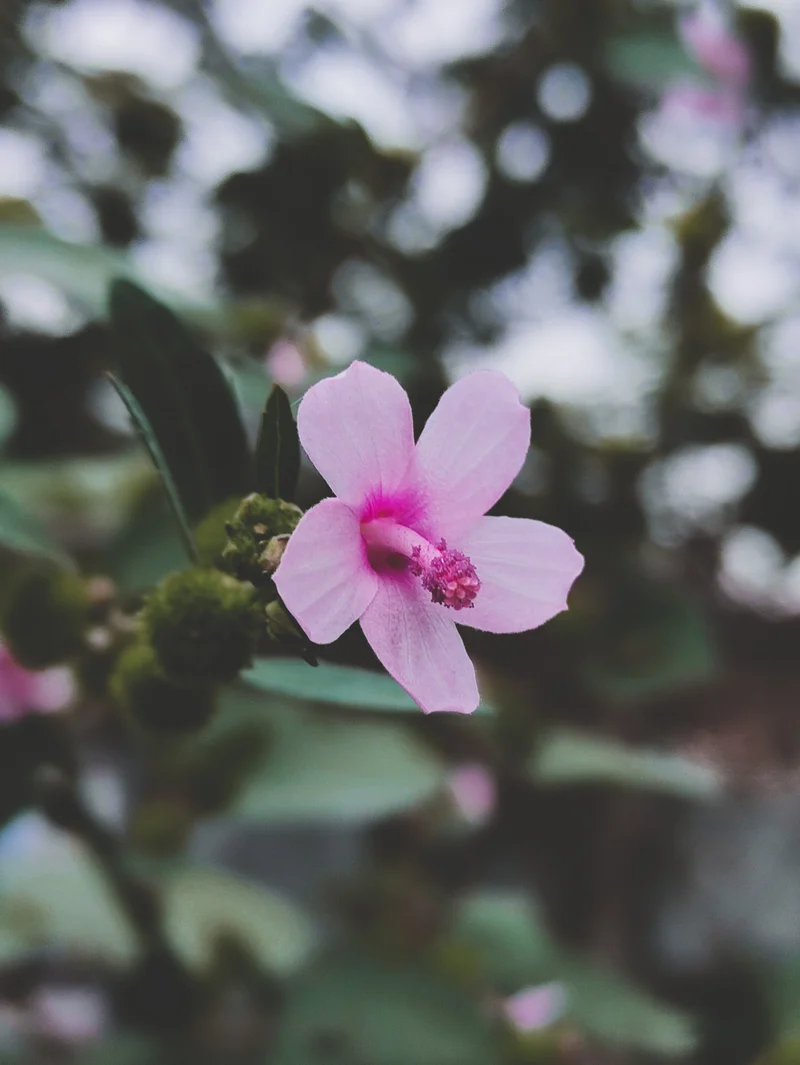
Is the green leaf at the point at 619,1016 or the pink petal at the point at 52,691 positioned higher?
the pink petal at the point at 52,691

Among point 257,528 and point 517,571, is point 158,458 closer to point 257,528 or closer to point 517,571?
point 257,528

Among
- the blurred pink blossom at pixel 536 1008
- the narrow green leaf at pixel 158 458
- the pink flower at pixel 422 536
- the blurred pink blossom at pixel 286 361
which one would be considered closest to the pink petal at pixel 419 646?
the pink flower at pixel 422 536

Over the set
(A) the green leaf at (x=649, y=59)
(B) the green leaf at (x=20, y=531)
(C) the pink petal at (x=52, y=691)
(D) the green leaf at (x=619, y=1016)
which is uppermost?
(A) the green leaf at (x=649, y=59)

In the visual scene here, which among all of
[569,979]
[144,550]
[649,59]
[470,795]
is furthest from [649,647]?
[144,550]

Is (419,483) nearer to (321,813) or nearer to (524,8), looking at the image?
(321,813)

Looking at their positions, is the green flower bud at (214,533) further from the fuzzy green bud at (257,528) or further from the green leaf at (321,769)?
the green leaf at (321,769)

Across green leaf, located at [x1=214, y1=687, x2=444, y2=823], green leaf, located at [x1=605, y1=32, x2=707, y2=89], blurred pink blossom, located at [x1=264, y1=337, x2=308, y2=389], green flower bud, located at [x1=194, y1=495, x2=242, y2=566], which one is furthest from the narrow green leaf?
green leaf, located at [x1=605, y1=32, x2=707, y2=89]
